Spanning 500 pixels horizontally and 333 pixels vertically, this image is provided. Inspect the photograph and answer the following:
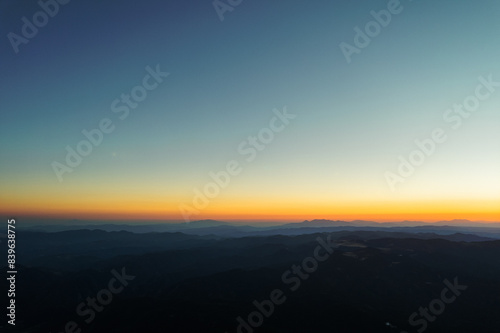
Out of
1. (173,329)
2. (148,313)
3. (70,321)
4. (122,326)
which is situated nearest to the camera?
(173,329)

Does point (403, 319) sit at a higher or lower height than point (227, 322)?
lower

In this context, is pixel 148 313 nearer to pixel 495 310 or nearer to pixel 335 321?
pixel 335 321

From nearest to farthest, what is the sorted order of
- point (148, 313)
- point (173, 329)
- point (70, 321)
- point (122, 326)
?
point (173, 329)
point (122, 326)
point (148, 313)
point (70, 321)

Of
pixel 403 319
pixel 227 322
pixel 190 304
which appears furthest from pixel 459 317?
pixel 190 304

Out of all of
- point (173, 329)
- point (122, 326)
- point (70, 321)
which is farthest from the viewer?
point (70, 321)

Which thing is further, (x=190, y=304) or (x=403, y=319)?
(x=190, y=304)

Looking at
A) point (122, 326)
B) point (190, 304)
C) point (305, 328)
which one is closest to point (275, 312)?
point (305, 328)

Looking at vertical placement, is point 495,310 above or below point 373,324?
below

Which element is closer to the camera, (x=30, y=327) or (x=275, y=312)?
(x=275, y=312)

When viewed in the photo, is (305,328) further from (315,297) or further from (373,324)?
(315,297)
